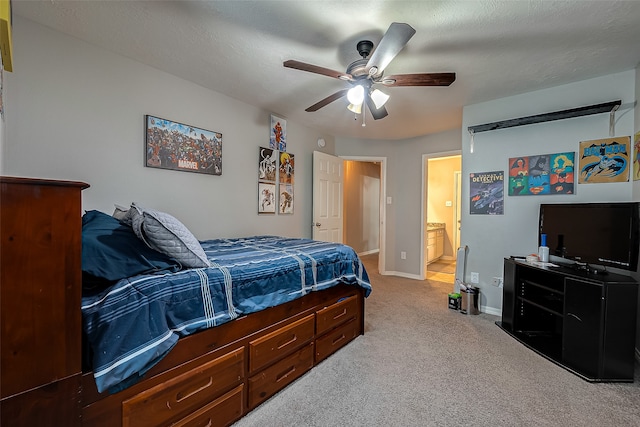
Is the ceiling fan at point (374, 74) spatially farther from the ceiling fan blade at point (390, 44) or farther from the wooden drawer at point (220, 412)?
the wooden drawer at point (220, 412)

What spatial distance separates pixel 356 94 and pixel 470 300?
262 cm

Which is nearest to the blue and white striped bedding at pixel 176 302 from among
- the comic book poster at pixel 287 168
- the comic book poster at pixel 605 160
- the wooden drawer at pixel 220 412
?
the wooden drawer at pixel 220 412

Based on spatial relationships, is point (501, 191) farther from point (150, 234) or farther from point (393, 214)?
point (150, 234)

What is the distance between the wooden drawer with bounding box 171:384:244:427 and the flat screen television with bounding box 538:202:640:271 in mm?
2780

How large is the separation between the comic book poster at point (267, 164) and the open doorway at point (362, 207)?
8.83 feet

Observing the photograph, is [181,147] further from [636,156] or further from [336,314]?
[636,156]

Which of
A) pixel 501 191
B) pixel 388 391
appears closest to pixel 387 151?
pixel 501 191

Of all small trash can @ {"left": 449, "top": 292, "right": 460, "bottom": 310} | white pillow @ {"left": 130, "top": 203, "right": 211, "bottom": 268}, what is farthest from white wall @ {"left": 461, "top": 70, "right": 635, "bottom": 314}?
white pillow @ {"left": 130, "top": 203, "right": 211, "bottom": 268}

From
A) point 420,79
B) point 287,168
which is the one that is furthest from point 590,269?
point 287,168

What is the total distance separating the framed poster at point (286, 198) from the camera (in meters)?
3.71

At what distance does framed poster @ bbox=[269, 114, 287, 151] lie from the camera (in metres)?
3.53

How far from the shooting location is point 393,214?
16.1 ft

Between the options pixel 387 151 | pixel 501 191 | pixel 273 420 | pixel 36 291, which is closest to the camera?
pixel 36 291

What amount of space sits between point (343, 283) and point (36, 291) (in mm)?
1915
